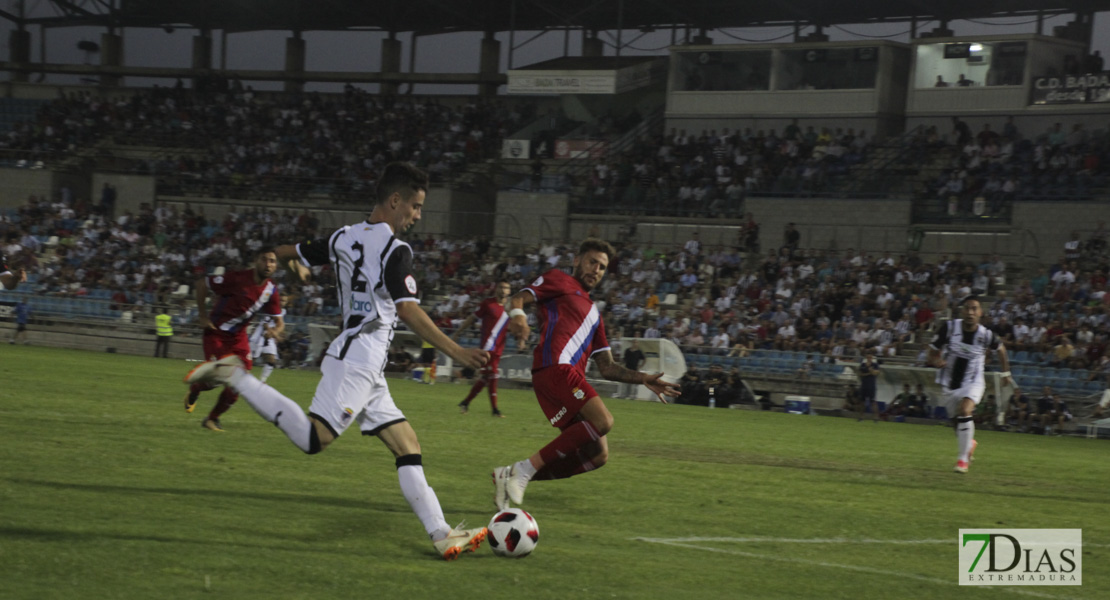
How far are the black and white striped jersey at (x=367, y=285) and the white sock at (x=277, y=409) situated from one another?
41 cm

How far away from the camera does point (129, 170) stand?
162 ft

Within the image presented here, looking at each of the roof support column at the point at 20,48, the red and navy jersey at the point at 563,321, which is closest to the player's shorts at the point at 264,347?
the red and navy jersey at the point at 563,321

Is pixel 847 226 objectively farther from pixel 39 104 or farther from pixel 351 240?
pixel 39 104

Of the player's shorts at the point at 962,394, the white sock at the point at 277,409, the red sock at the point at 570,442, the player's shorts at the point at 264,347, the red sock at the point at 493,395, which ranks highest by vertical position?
the white sock at the point at 277,409

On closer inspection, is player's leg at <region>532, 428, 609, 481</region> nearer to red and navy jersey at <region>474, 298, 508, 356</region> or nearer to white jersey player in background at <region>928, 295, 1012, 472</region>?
white jersey player in background at <region>928, 295, 1012, 472</region>

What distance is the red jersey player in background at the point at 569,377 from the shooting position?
27.4 ft

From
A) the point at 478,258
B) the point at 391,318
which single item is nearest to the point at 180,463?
the point at 391,318

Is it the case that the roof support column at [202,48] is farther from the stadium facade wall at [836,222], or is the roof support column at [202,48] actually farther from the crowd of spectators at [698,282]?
the stadium facade wall at [836,222]

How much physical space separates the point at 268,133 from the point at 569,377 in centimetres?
4552

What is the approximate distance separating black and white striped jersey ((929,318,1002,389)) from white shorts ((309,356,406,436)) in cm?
995

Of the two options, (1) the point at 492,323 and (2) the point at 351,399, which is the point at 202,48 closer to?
(1) the point at 492,323

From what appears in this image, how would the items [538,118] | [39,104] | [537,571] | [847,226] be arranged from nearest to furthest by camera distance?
[537,571] < [847,226] < [538,118] < [39,104]

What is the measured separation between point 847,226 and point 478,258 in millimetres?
12880

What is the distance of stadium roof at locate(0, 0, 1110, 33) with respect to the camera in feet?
144
